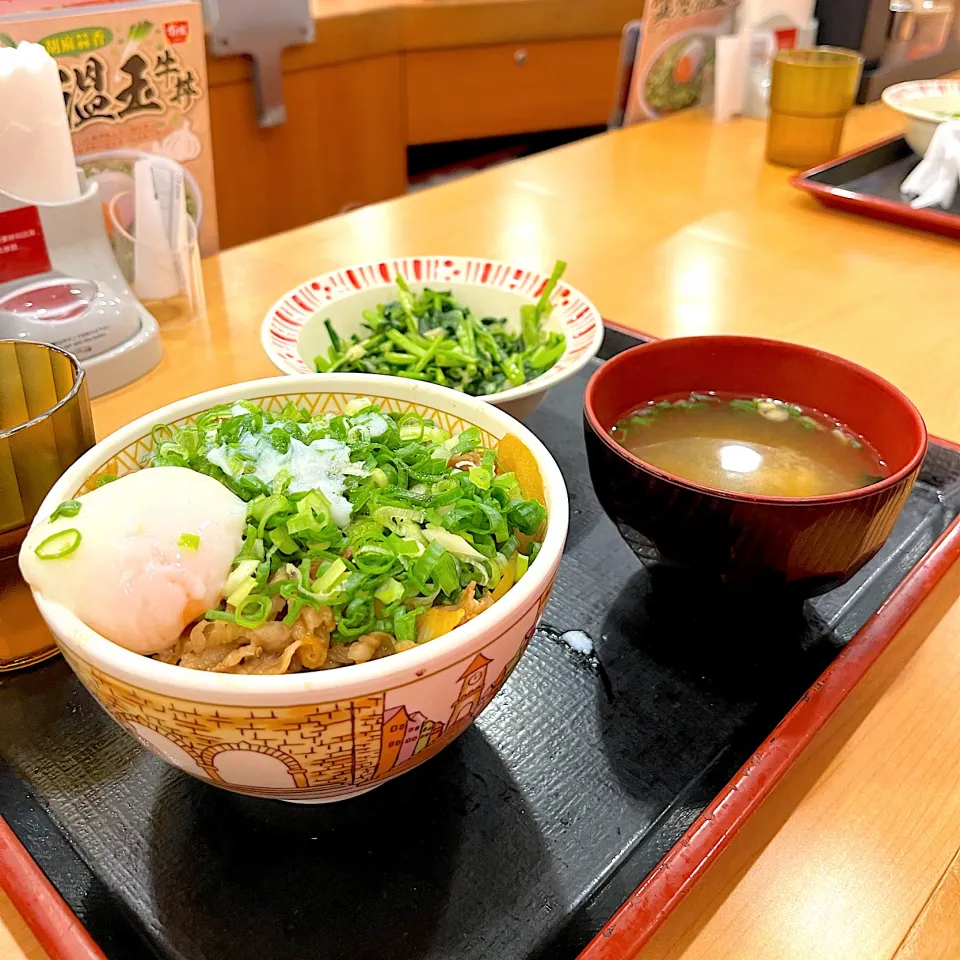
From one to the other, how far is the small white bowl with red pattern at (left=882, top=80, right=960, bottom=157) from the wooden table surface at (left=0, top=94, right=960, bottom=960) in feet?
0.68

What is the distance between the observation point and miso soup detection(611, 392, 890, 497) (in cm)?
91

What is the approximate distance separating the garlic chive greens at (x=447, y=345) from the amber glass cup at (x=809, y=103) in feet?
3.61

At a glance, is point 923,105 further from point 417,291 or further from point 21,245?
point 21,245

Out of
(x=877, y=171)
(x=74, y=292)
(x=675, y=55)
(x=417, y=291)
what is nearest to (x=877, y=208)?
(x=877, y=171)

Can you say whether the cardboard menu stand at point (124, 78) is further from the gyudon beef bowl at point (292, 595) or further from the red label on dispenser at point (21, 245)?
the gyudon beef bowl at point (292, 595)

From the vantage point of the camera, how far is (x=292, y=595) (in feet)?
2.03

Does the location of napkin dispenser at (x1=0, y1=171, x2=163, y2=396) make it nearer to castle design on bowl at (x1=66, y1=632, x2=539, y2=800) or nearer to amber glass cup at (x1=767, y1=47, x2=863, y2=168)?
castle design on bowl at (x1=66, y1=632, x2=539, y2=800)

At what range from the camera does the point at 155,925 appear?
0.63 meters

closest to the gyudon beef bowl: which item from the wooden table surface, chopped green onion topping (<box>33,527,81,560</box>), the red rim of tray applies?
chopped green onion topping (<box>33,527,81,560</box>)

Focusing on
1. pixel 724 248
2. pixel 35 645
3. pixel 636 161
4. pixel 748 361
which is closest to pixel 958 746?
pixel 748 361

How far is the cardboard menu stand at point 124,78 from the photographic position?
4.33 feet

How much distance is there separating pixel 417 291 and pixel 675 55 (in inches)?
56.8

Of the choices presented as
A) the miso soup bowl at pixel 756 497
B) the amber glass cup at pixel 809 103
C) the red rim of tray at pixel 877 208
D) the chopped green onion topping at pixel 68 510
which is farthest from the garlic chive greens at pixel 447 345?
the amber glass cup at pixel 809 103

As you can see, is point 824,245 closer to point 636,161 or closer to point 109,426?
point 636,161
